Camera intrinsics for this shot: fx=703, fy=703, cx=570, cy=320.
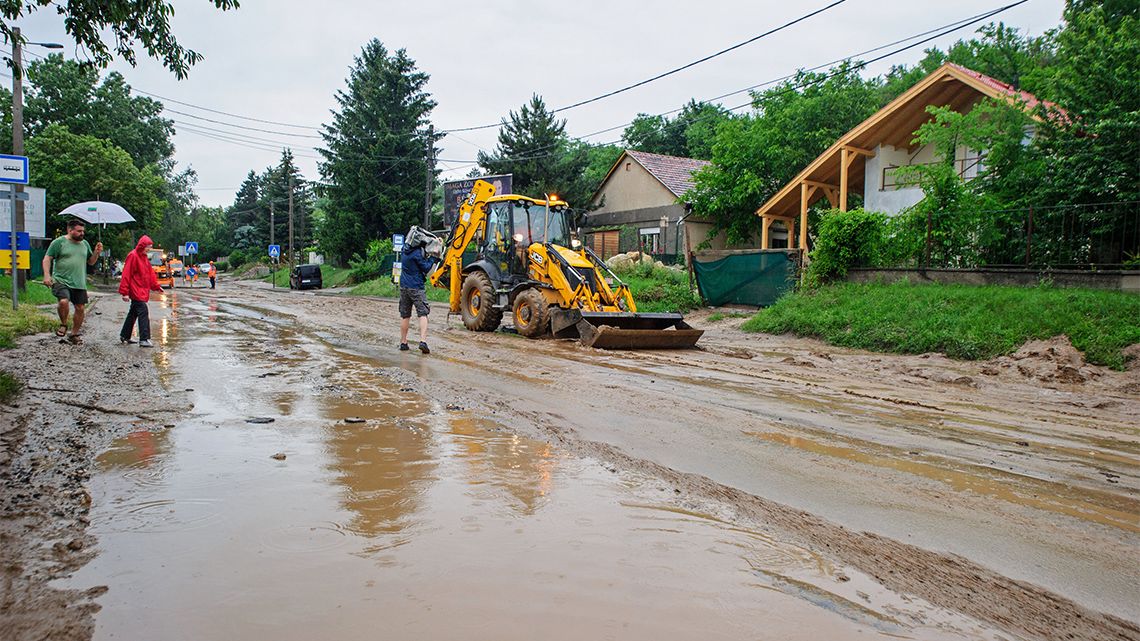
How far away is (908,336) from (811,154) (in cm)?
1819

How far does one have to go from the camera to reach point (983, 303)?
12656 mm

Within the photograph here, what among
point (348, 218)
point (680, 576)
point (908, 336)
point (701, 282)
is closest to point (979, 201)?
point (908, 336)

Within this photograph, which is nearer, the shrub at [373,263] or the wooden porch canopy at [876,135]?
the wooden porch canopy at [876,135]

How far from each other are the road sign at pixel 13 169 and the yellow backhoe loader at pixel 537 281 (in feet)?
26.5

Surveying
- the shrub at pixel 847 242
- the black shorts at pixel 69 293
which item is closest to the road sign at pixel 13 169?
the black shorts at pixel 69 293

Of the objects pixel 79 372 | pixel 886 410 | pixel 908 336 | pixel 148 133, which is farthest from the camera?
pixel 148 133

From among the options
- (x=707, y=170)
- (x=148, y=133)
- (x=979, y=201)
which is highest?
(x=148, y=133)

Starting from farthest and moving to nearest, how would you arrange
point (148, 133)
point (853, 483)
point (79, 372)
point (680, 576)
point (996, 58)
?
point (148, 133), point (996, 58), point (79, 372), point (853, 483), point (680, 576)

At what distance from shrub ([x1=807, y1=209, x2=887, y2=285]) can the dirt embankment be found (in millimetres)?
14089

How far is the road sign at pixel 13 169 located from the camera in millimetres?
12578

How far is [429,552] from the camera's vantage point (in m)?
3.21

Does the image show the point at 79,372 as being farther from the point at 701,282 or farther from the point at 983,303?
the point at 701,282

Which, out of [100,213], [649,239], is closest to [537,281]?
[100,213]

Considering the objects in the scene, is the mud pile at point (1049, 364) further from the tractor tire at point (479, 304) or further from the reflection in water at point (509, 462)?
the tractor tire at point (479, 304)
